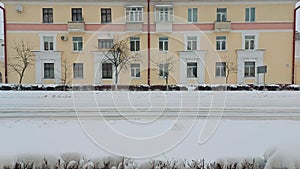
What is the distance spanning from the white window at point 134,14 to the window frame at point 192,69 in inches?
251

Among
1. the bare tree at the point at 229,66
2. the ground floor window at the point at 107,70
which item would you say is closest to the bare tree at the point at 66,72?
the ground floor window at the point at 107,70

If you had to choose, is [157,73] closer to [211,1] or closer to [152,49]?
[152,49]

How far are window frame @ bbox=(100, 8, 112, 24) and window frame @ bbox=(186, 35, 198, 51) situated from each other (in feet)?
26.0

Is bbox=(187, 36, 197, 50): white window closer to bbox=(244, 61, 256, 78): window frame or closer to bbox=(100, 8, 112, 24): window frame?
bbox=(244, 61, 256, 78): window frame

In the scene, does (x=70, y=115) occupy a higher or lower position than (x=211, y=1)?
lower

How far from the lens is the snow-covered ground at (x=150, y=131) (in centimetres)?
583

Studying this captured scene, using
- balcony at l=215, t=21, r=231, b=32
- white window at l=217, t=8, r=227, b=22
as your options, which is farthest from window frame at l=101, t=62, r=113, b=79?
white window at l=217, t=8, r=227, b=22

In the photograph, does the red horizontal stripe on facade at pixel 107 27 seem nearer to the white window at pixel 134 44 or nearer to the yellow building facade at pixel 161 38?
the yellow building facade at pixel 161 38

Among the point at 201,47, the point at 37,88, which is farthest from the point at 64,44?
the point at 201,47

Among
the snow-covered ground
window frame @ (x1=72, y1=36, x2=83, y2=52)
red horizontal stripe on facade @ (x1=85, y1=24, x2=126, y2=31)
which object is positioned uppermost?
red horizontal stripe on facade @ (x1=85, y1=24, x2=126, y2=31)

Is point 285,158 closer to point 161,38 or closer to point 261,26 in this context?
point 161,38

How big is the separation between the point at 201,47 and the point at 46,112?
1965 cm

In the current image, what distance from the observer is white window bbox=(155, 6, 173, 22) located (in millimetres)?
27125

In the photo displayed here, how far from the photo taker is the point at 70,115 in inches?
391
